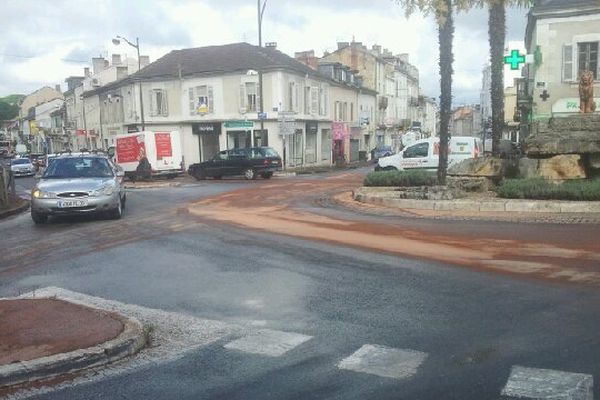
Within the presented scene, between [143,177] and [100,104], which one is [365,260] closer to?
[143,177]

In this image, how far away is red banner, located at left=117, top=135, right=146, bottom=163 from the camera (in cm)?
3122

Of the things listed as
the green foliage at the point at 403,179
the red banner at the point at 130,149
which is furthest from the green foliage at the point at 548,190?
the red banner at the point at 130,149

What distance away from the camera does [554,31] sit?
28031 millimetres

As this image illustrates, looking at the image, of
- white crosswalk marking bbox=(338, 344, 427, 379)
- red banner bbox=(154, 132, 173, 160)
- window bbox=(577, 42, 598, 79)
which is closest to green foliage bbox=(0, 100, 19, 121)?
red banner bbox=(154, 132, 173, 160)

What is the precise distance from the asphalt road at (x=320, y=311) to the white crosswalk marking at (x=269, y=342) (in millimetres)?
25

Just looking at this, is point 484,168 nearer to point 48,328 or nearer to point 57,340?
point 48,328

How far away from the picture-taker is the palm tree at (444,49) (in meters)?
14.3

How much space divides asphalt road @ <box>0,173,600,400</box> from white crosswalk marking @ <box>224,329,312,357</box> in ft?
0.08

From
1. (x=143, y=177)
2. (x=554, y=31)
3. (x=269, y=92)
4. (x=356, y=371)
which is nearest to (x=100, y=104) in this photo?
(x=269, y=92)

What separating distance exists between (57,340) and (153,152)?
2745 cm

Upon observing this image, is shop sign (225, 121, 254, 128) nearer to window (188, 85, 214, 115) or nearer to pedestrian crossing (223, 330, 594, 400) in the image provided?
window (188, 85, 214, 115)

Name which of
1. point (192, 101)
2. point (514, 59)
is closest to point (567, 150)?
point (514, 59)

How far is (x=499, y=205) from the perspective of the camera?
12.9m

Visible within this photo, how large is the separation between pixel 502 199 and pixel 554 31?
60.3 feet
